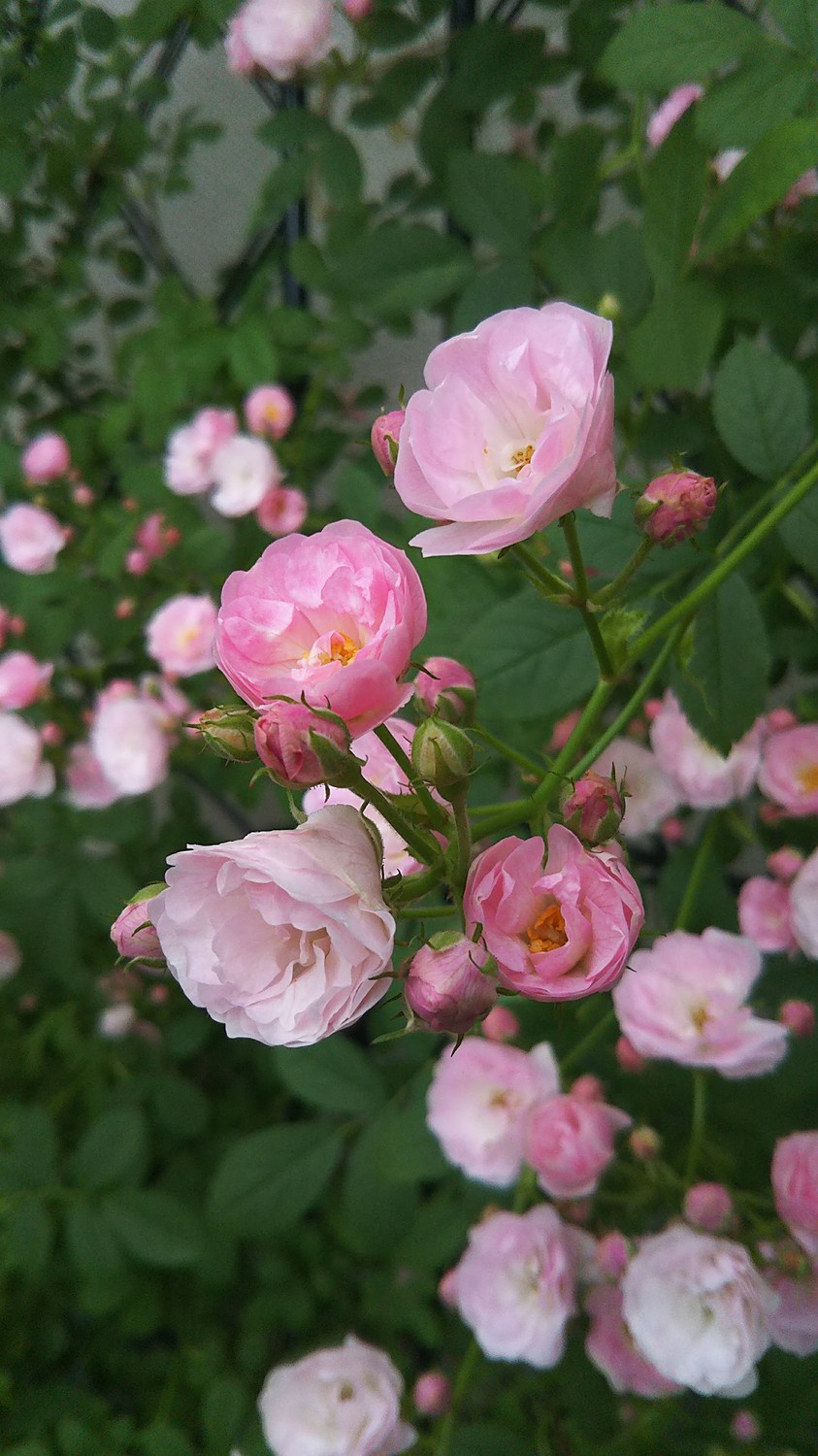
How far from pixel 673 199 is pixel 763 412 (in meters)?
0.14

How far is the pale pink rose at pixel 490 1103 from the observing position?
646 mm

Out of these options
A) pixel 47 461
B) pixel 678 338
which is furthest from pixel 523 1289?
pixel 47 461

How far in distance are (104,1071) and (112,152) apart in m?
1.15

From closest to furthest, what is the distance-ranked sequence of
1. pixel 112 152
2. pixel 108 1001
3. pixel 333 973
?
1. pixel 333 973
2. pixel 112 152
3. pixel 108 1001

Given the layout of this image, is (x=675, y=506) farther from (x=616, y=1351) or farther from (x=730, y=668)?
(x=616, y=1351)

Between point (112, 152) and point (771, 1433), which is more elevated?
point (112, 152)

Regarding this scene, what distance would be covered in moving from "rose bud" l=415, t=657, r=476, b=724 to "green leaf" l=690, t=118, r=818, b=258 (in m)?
0.32

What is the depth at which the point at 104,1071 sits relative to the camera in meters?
1.31

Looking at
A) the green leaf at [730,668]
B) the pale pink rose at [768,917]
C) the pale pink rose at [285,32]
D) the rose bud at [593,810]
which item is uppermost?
the pale pink rose at [285,32]

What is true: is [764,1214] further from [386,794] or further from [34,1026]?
[34,1026]

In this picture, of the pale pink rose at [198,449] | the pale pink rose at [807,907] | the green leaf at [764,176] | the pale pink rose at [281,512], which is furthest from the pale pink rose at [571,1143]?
the pale pink rose at [198,449]

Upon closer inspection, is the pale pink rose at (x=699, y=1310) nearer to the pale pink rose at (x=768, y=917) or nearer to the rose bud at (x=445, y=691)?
the pale pink rose at (x=768, y=917)

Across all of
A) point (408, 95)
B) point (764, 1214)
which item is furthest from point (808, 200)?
point (764, 1214)

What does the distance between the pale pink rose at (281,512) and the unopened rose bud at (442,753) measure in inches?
27.3
